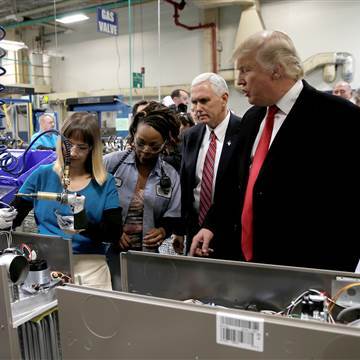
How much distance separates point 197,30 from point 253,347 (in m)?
7.67

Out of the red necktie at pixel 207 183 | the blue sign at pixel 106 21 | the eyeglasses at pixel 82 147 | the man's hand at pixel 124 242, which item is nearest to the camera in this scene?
the eyeglasses at pixel 82 147

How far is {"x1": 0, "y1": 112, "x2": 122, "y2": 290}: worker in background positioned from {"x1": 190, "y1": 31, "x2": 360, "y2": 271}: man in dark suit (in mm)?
523

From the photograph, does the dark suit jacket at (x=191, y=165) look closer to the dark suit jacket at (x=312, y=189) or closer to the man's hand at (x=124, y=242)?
the man's hand at (x=124, y=242)

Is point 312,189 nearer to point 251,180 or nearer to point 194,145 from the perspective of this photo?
point 251,180

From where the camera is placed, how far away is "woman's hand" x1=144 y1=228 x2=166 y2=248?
1.62 meters

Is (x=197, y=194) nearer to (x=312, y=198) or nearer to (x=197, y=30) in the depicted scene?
(x=312, y=198)

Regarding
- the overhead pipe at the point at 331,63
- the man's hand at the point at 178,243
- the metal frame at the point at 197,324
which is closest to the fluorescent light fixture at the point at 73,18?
the overhead pipe at the point at 331,63

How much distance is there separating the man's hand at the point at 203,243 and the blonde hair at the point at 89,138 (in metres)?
0.43

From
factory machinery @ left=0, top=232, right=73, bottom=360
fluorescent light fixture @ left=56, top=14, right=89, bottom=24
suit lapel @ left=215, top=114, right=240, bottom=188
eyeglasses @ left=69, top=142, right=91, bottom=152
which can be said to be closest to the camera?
factory machinery @ left=0, top=232, right=73, bottom=360

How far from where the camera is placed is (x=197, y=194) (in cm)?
202

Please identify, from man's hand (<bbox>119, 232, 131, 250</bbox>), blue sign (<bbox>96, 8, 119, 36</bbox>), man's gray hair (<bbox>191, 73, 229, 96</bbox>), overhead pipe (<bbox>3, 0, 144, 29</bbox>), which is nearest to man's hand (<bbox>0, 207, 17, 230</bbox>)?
man's hand (<bbox>119, 232, 131, 250</bbox>)

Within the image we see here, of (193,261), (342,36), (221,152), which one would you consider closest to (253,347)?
(193,261)

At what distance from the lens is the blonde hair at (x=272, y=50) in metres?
1.33

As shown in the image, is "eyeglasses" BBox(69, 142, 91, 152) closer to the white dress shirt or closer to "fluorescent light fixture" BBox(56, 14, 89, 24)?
the white dress shirt
